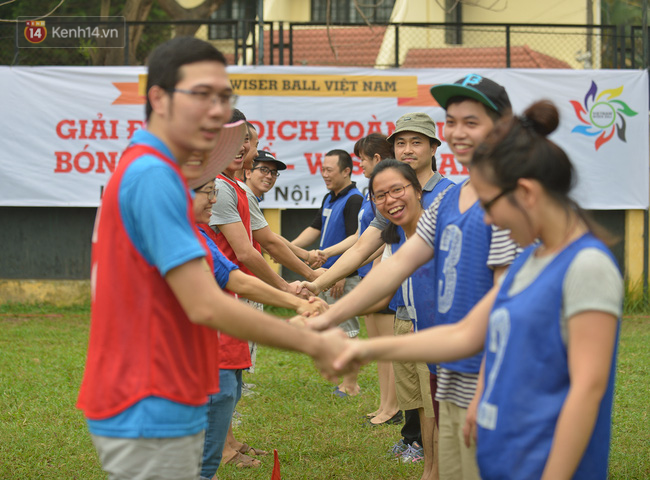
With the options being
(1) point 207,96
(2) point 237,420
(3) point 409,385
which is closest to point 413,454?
(3) point 409,385

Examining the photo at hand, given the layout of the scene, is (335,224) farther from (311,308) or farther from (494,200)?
(494,200)

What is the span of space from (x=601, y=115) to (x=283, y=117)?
4.53 m

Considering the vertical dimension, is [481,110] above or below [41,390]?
above

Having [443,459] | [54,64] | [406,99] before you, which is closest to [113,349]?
[443,459]

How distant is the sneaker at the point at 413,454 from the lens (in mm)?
5258

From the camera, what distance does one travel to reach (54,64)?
11.1 meters

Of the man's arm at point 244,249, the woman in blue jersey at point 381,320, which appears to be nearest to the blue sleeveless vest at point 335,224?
the woman in blue jersey at point 381,320

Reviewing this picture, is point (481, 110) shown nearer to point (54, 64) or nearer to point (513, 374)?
point (513, 374)

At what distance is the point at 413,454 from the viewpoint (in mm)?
5316

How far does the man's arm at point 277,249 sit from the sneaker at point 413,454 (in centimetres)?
144

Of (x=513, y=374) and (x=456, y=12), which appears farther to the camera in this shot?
(x=456, y=12)

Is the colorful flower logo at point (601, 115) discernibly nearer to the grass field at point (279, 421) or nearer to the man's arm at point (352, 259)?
the grass field at point (279, 421)

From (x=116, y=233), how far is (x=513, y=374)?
1224 mm

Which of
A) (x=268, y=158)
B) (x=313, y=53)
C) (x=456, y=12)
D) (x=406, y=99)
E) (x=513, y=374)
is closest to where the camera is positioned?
(x=513, y=374)
